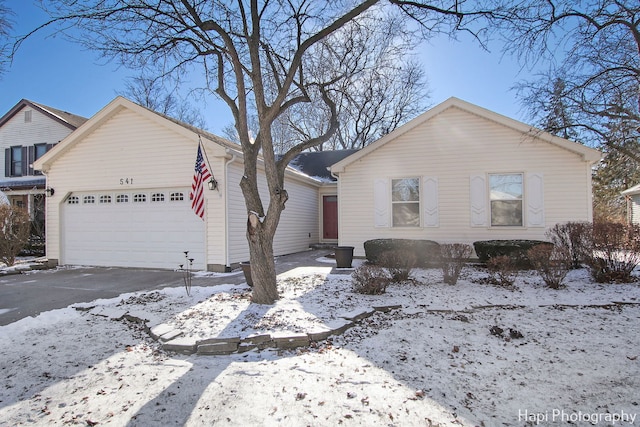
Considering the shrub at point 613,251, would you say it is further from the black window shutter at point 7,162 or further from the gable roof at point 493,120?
the black window shutter at point 7,162

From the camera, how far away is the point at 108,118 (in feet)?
34.2

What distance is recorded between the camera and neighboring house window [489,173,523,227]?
31.3ft

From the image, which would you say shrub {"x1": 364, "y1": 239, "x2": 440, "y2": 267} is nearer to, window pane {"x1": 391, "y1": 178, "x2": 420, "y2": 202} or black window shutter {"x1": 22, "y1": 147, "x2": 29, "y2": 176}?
window pane {"x1": 391, "y1": 178, "x2": 420, "y2": 202}

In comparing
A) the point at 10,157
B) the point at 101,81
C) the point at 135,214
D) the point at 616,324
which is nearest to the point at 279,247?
the point at 135,214

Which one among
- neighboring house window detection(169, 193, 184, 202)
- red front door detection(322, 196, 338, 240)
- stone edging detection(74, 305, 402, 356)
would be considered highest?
neighboring house window detection(169, 193, 184, 202)

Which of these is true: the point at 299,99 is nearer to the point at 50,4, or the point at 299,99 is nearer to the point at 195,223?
the point at 50,4

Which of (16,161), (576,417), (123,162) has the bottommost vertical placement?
(576,417)

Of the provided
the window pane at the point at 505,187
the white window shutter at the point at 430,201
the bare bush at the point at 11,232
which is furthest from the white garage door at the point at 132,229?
the window pane at the point at 505,187

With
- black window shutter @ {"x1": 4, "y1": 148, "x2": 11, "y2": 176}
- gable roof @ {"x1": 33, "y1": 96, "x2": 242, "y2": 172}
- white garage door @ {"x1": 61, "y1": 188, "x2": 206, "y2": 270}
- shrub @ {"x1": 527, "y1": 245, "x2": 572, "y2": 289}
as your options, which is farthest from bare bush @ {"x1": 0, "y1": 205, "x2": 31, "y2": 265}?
shrub @ {"x1": 527, "y1": 245, "x2": 572, "y2": 289}

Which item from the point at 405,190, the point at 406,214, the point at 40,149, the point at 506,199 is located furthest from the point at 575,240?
the point at 40,149

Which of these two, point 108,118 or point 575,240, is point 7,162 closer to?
point 108,118

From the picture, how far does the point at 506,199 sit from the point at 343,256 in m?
4.93

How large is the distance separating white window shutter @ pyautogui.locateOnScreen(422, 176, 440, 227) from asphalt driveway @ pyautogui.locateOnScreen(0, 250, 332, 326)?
3549 mm

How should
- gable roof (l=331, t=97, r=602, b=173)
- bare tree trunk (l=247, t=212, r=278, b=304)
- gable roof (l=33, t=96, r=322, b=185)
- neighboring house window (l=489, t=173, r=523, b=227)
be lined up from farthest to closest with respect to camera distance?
neighboring house window (l=489, t=173, r=523, b=227) → gable roof (l=33, t=96, r=322, b=185) → gable roof (l=331, t=97, r=602, b=173) → bare tree trunk (l=247, t=212, r=278, b=304)
